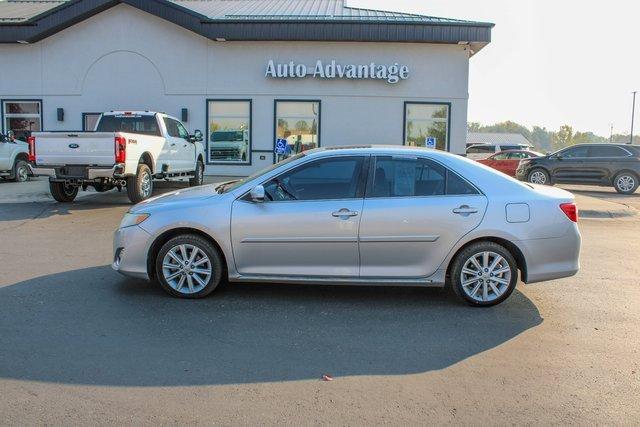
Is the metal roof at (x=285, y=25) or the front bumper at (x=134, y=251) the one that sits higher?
the metal roof at (x=285, y=25)

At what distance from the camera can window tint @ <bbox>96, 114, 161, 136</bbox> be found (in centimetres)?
1449

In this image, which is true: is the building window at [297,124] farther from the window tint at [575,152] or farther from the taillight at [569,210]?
the taillight at [569,210]

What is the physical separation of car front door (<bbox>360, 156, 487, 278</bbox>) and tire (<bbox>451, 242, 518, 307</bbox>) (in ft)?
0.67

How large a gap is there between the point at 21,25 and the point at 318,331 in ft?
66.4

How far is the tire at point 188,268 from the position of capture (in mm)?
6000

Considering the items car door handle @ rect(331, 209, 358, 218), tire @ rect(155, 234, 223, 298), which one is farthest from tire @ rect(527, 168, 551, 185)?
tire @ rect(155, 234, 223, 298)

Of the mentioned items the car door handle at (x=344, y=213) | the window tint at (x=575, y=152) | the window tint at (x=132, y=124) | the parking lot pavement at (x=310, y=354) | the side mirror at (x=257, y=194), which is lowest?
the parking lot pavement at (x=310, y=354)

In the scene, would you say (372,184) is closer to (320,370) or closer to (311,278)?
(311,278)

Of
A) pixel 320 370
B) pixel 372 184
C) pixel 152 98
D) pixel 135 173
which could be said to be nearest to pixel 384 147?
pixel 372 184

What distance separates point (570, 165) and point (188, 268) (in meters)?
17.0

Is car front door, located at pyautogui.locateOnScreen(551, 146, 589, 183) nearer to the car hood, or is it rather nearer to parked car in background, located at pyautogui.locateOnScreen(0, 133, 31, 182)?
the car hood

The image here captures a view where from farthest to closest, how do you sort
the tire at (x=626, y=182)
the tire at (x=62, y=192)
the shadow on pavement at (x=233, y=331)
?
the tire at (x=626, y=182), the tire at (x=62, y=192), the shadow on pavement at (x=233, y=331)

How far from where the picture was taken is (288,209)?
593 centimetres

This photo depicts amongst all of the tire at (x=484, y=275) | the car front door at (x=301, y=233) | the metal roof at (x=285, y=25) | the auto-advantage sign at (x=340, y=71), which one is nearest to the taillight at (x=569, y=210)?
the tire at (x=484, y=275)
